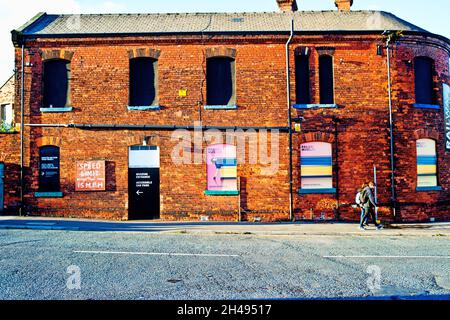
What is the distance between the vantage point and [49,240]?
11.2m

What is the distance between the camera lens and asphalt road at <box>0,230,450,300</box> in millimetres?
6414

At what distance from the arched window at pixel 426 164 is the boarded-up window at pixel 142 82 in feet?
36.4

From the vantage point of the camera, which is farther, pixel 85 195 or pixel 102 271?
pixel 85 195

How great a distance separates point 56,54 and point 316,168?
1140 cm

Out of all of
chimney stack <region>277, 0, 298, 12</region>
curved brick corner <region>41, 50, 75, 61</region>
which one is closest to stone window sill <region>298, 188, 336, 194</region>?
chimney stack <region>277, 0, 298, 12</region>

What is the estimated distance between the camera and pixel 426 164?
1802 cm

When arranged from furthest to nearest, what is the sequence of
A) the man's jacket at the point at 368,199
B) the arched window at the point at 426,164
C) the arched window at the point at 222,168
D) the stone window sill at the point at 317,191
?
the arched window at the point at 426,164 < the arched window at the point at 222,168 < the stone window sill at the point at 317,191 < the man's jacket at the point at 368,199

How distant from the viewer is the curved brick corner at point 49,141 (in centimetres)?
1739

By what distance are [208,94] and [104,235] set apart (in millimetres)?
7520

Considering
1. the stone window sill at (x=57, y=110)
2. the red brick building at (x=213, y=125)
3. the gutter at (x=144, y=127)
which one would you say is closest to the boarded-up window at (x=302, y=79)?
the red brick building at (x=213, y=125)

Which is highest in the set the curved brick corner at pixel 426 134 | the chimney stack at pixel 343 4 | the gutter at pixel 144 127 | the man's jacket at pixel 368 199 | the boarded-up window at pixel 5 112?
the chimney stack at pixel 343 4

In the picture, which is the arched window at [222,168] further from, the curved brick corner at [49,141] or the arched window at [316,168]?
the curved brick corner at [49,141]

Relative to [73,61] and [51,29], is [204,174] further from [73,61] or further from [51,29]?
[51,29]

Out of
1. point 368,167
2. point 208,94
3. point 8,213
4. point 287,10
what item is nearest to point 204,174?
point 208,94
